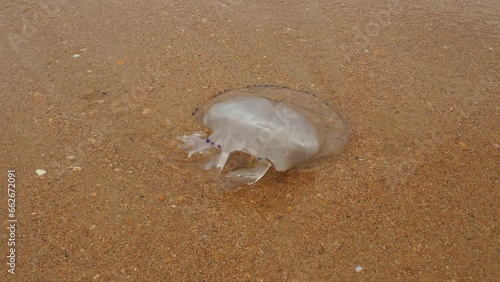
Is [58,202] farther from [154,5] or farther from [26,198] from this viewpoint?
[154,5]

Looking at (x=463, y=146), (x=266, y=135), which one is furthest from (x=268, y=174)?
(x=463, y=146)

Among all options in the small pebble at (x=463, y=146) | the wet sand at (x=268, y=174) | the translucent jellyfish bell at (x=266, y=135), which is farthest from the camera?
the small pebble at (x=463, y=146)

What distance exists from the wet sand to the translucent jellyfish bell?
0.10m

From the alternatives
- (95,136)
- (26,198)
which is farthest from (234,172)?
(26,198)

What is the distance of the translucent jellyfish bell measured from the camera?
303 cm

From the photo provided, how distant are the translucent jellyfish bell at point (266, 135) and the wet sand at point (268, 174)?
0.10 meters

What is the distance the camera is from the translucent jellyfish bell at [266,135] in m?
3.03

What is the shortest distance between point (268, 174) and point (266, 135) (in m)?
0.25

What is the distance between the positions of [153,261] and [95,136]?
44.5 inches

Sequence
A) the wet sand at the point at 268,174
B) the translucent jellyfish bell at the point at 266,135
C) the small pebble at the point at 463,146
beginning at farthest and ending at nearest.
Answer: the small pebble at the point at 463,146 → the translucent jellyfish bell at the point at 266,135 → the wet sand at the point at 268,174

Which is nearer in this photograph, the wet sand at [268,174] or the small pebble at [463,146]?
the wet sand at [268,174]

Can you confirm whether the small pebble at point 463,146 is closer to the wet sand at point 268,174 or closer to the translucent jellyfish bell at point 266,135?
the wet sand at point 268,174

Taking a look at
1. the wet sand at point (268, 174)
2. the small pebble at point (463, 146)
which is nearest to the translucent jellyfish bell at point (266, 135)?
the wet sand at point (268, 174)

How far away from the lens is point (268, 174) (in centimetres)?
307
